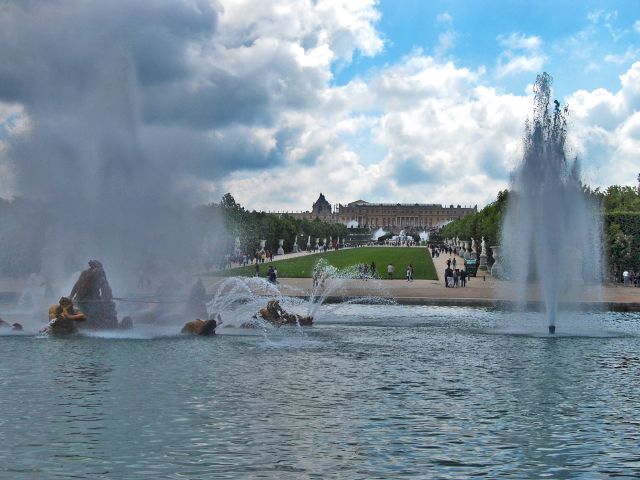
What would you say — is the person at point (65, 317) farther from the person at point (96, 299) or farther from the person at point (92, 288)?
the person at point (92, 288)

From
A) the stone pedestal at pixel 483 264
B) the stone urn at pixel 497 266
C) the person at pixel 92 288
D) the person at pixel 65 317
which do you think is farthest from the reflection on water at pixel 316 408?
the stone pedestal at pixel 483 264

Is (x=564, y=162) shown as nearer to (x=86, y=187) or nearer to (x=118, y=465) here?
(x=86, y=187)

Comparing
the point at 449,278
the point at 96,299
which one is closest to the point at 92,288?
the point at 96,299

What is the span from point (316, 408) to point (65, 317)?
30.5 feet

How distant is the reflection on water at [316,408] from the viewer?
9211mm

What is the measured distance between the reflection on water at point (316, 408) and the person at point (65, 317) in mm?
1048

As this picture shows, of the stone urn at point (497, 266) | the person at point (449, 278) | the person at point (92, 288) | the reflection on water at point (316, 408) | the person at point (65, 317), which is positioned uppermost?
the stone urn at point (497, 266)

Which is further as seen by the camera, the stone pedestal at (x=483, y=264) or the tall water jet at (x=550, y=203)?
the stone pedestal at (x=483, y=264)

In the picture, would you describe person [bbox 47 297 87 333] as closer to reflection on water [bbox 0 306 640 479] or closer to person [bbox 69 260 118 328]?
person [bbox 69 260 118 328]

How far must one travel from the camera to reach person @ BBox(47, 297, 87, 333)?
19.2 metres

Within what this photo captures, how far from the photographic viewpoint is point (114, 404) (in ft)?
39.0

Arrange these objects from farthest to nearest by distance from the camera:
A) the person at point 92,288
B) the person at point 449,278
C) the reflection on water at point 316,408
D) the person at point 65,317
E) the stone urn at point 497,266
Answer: the stone urn at point 497,266
the person at point 449,278
the person at point 92,288
the person at point 65,317
the reflection on water at point 316,408

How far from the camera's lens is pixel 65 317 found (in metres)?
19.3

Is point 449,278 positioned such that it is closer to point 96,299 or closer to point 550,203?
point 550,203
